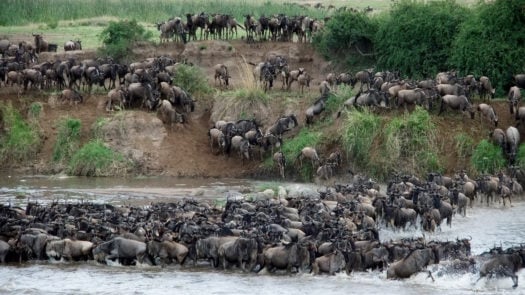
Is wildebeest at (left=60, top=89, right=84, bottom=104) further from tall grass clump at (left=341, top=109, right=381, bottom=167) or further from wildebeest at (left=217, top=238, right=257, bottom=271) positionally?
wildebeest at (left=217, top=238, right=257, bottom=271)

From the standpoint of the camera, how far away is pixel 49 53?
38.5 meters

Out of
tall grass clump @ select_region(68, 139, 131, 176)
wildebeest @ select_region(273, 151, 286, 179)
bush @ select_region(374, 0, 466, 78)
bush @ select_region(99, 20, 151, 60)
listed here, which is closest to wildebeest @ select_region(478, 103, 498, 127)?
bush @ select_region(374, 0, 466, 78)

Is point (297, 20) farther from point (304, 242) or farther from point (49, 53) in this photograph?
point (304, 242)

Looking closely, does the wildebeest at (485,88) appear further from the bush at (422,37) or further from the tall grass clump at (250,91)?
the tall grass clump at (250,91)

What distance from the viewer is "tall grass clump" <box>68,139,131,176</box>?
3146 cm

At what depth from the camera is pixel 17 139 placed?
107 ft

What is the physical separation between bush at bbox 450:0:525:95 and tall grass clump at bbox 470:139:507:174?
3906 mm

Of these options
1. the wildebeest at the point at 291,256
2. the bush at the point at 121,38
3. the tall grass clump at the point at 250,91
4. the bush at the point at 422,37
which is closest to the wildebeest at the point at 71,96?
the tall grass clump at the point at 250,91

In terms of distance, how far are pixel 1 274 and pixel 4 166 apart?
11.3 metres

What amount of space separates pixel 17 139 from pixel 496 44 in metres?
13.1

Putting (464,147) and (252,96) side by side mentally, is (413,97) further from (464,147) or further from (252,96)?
(252,96)

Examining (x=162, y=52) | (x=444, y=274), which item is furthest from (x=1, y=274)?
(x=162, y=52)

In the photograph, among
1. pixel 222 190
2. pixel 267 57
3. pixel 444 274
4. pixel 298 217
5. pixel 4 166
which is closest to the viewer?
pixel 444 274

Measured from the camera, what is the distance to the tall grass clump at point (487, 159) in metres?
29.1
